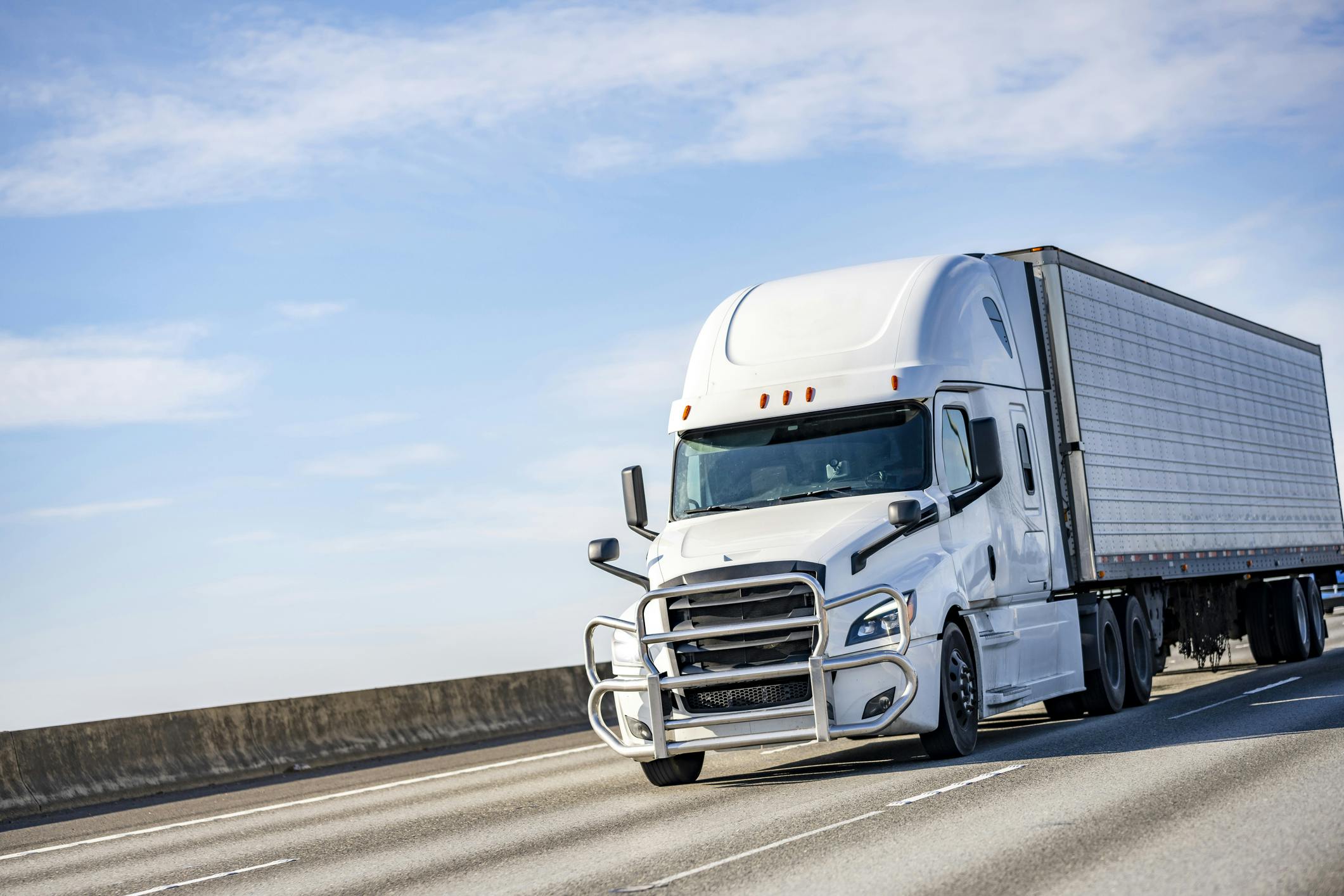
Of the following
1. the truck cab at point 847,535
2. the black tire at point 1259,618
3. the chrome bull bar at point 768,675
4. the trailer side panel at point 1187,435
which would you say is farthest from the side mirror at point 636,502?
the black tire at point 1259,618

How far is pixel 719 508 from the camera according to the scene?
12.7 meters

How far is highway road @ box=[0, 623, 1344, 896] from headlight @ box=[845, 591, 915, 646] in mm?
1063

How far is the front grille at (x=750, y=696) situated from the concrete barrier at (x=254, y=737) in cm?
763

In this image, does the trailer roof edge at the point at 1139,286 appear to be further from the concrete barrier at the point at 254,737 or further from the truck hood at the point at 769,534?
the concrete barrier at the point at 254,737

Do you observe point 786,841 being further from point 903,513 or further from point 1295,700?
point 1295,700

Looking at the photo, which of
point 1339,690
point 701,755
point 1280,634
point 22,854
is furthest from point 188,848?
point 1280,634

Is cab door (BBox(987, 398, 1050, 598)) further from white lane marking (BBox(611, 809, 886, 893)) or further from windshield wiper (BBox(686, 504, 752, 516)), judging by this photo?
white lane marking (BBox(611, 809, 886, 893))

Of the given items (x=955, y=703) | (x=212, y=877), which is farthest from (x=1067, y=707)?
(x=212, y=877)

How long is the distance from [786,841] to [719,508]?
162 inches

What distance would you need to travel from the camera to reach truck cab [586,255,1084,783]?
11.4m

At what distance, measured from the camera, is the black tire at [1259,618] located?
23.3m

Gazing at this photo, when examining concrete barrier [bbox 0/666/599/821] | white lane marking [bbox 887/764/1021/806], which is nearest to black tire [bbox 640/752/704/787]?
white lane marking [bbox 887/764/1021/806]

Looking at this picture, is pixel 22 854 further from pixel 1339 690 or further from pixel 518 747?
pixel 1339 690

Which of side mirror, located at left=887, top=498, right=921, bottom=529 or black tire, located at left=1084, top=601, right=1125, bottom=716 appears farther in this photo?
black tire, located at left=1084, top=601, right=1125, bottom=716
